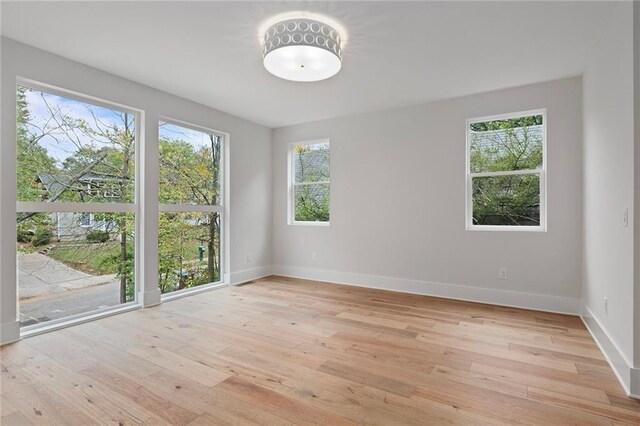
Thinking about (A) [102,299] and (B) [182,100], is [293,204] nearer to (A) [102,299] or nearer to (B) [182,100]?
(B) [182,100]

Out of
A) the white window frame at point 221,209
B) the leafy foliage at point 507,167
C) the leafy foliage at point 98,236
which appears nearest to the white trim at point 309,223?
the white window frame at point 221,209

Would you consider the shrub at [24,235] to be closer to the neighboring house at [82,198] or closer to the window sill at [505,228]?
the neighboring house at [82,198]

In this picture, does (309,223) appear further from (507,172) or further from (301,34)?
(301,34)

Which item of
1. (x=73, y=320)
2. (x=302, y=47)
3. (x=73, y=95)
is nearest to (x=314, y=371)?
(x=302, y=47)

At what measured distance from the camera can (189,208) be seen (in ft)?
13.8

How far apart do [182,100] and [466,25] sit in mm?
3263

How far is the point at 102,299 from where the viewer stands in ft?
11.2

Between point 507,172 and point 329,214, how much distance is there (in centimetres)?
246

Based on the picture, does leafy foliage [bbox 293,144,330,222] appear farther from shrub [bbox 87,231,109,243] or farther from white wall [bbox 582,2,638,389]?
white wall [bbox 582,2,638,389]

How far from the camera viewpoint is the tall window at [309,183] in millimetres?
5172

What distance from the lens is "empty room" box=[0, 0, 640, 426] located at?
6.55 ft

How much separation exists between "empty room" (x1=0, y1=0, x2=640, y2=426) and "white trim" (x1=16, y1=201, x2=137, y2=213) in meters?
0.02

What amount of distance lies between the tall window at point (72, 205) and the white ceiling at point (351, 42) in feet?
1.83

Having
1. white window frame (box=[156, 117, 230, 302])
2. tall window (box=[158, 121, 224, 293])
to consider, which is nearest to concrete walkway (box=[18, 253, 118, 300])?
tall window (box=[158, 121, 224, 293])
